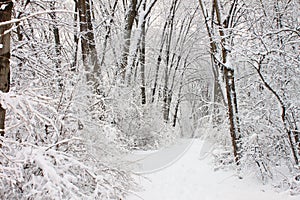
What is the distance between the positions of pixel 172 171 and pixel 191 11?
42.6 feet

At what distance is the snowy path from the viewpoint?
15.4 feet

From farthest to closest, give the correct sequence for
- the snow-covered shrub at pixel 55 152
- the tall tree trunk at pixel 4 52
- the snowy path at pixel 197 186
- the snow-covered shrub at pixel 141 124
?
the snow-covered shrub at pixel 141 124
the snowy path at pixel 197 186
the tall tree trunk at pixel 4 52
the snow-covered shrub at pixel 55 152

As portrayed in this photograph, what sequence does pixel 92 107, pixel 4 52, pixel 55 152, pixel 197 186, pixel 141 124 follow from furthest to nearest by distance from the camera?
pixel 141 124 → pixel 197 186 → pixel 92 107 → pixel 55 152 → pixel 4 52

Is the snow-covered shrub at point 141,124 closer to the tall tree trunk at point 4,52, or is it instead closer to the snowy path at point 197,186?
the snowy path at point 197,186

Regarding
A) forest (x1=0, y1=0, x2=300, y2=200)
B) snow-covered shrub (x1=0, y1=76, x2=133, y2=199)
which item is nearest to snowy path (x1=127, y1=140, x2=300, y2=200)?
forest (x1=0, y1=0, x2=300, y2=200)

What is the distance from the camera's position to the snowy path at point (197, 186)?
4688 mm

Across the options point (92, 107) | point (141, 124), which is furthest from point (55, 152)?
point (141, 124)

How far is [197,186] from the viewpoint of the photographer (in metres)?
5.42

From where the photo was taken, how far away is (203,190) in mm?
5141

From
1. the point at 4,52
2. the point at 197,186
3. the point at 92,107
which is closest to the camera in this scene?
the point at 4,52

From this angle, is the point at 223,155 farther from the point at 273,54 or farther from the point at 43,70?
the point at 43,70

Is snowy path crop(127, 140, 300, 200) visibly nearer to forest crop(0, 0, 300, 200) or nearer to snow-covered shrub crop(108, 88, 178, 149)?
forest crop(0, 0, 300, 200)

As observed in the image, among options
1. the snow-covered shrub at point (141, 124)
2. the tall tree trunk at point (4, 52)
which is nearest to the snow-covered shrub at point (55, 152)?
the tall tree trunk at point (4, 52)

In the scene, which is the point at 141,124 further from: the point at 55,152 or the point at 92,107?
the point at 55,152
